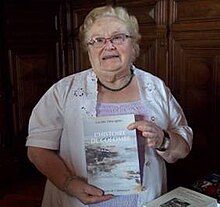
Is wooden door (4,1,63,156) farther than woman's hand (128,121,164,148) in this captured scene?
Yes

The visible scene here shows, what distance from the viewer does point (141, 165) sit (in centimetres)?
113

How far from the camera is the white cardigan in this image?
113 centimetres

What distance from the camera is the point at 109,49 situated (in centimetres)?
114

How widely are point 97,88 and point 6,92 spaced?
1.40 metres

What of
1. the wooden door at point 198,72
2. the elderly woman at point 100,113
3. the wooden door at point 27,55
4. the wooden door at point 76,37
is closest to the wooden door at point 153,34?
the wooden door at point 198,72

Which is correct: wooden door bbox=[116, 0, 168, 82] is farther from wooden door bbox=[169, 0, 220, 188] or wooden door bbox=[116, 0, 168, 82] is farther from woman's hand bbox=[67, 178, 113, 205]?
woman's hand bbox=[67, 178, 113, 205]

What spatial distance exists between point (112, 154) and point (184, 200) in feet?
0.74

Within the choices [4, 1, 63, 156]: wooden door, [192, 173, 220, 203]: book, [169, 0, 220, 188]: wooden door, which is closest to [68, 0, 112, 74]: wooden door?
[4, 1, 63, 156]: wooden door

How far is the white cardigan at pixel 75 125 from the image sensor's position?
113 centimetres

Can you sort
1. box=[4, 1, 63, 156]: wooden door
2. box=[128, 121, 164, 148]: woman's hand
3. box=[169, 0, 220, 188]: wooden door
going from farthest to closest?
box=[4, 1, 63, 156]: wooden door, box=[169, 0, 220, 188]: wooden door, box=[128, 121, 164, 148]: woman's hand

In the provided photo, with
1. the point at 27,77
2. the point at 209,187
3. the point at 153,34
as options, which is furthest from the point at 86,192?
the point at 27,77

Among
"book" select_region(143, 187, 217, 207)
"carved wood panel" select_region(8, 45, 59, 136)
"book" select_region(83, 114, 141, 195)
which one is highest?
"carved wood panel" select_region(8, 45, 59, 136)

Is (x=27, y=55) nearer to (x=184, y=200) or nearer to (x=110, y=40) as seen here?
(x=110, y=40)

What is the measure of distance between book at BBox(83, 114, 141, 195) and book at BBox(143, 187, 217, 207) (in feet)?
0.26
